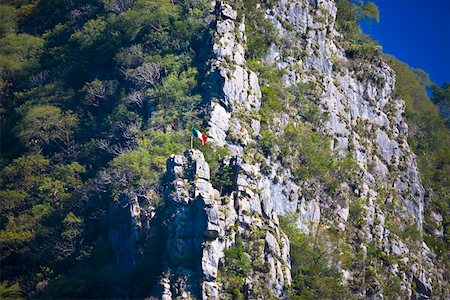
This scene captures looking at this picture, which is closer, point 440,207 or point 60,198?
point 60,198

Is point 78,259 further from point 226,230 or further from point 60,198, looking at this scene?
point 226,230

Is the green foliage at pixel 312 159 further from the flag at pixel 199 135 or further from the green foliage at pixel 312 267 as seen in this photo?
the flag at pixel 199 135

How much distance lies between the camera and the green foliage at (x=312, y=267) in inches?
2660

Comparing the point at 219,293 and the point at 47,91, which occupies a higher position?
the point at 47,91

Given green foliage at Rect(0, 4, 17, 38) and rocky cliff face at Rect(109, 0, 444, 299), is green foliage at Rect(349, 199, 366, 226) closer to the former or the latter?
rocky cliff face at Rect(109, 0, 444, 299)

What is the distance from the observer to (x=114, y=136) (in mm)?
79000

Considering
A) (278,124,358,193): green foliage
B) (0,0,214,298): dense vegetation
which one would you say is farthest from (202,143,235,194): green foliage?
(278,124,358,193): green foliage

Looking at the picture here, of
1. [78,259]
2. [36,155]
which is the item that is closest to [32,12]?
[36,155]

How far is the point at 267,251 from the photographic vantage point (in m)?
64.5

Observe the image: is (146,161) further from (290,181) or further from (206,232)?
(290,181)

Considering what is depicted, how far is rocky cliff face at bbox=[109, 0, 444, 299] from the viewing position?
6244 centimetres

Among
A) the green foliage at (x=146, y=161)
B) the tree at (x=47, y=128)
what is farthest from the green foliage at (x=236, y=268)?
the tree at (x=47, y=128)

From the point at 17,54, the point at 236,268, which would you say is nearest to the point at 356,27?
the point at 17,54

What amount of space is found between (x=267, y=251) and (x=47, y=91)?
35619 mm
